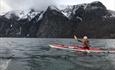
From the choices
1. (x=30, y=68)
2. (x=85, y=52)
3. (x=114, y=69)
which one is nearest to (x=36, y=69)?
(x=30, y=68)

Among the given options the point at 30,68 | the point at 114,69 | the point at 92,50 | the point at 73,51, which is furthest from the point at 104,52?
the point at 30,68

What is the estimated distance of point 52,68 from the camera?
3027 cm

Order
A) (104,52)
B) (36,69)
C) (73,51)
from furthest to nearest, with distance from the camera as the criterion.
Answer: (73,51) < (104,52) < (36,69)

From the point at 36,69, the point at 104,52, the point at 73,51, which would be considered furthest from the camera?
the point at 73,51

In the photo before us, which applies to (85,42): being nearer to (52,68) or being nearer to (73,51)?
(73,51)

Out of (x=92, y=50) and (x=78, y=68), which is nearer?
(x=78, y=68)

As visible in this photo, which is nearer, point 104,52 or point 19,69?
point 19,69

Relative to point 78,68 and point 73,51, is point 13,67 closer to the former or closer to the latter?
point 78,68

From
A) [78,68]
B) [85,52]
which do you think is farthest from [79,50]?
[78,68]

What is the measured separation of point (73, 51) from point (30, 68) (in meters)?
21.7

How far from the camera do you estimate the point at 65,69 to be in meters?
29.6

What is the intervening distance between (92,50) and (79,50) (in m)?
2.94

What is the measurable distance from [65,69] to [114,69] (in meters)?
5.99

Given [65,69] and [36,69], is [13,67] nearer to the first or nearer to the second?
[36,69]
